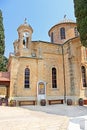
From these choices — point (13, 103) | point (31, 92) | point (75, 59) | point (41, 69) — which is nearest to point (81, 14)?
point (75, 59)

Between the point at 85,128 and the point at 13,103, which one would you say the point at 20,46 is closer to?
the point at 13,103

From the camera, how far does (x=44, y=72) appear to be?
2205cm

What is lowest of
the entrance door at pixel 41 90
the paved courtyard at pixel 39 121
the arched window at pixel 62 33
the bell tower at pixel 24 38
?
the paved courtyard at pixel 39 121

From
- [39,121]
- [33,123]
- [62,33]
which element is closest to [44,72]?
[62,33]

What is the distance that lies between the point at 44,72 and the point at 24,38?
6.03 meters

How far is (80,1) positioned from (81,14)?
1.41 metres

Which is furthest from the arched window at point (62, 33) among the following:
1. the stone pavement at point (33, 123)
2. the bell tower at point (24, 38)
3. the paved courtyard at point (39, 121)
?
the stone pavement at point (33, 123)

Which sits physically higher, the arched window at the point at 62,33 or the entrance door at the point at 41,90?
the arched window at the point at 62,33

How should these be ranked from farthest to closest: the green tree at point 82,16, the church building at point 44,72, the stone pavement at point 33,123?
1. the church building at point 44,72
2. the green tree at point 82,16
3. the stone pavement at point 33,123

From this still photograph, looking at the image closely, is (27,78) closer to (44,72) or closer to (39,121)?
(44,72)

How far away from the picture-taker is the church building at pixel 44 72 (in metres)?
20.4

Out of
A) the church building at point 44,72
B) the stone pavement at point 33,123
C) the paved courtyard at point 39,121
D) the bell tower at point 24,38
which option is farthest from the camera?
the bell tower at point 24,38

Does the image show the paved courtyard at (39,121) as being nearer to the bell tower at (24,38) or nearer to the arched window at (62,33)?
the bell tower at (24,38)

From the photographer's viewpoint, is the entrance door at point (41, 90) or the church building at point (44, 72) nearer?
the church building at point (44, 72)
